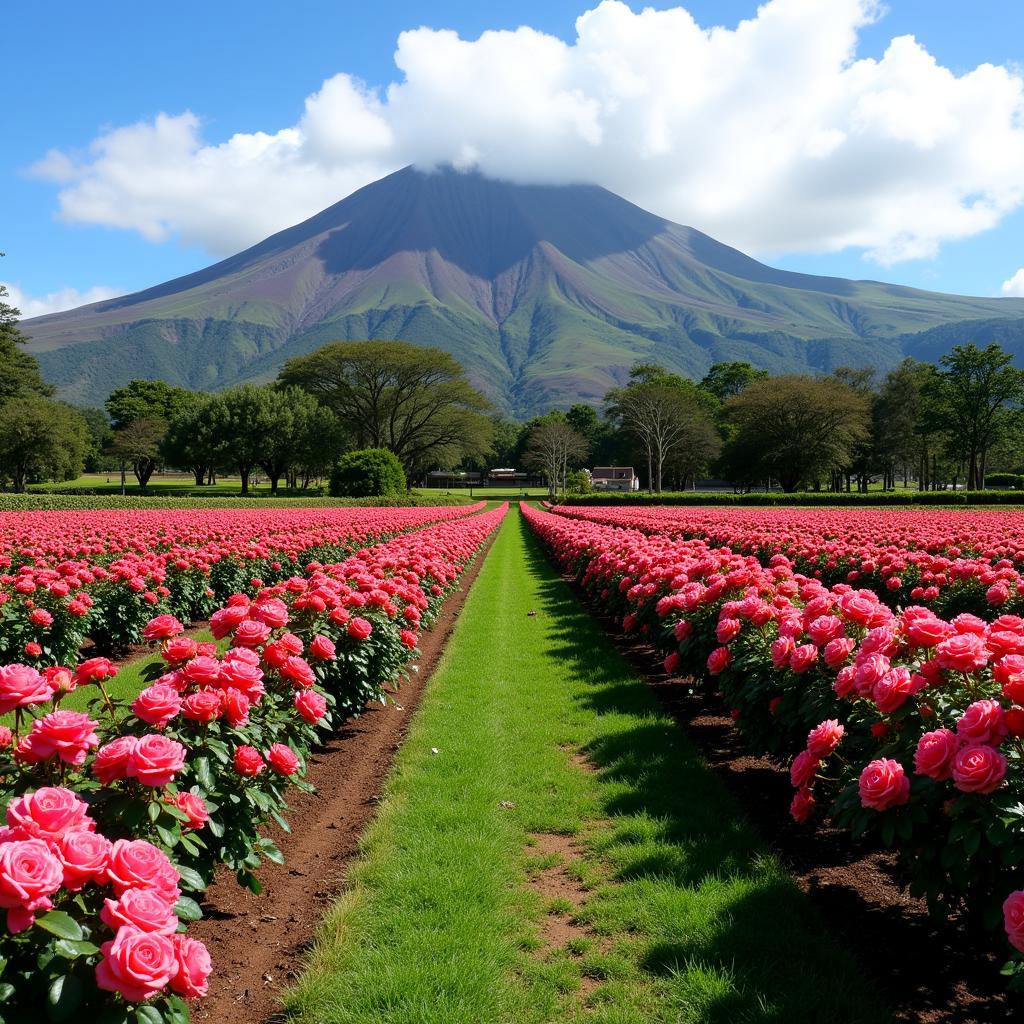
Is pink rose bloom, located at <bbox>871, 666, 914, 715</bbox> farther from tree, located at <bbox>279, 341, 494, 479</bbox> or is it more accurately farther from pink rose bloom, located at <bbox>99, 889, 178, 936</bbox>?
tree, located at <bbox>279, 341, 494, 479</bbox>

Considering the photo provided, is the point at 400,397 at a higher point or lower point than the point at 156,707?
higher

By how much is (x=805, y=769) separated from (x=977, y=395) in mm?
77551

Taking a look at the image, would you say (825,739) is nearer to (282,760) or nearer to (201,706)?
(282,760)

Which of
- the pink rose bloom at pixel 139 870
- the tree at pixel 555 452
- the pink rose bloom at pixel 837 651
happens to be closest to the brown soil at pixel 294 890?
the pink rose bloom at pixel 139 870

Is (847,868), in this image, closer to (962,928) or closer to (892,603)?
(962,928)

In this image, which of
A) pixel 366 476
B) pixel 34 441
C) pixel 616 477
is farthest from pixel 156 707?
pixel 616 477

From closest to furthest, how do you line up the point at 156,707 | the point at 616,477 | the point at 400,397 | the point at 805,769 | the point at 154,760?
1. the point at 154,760
2. the point at 156,707
3. the point at 805,769
4. the point at 400,397
5. the point at 616,477

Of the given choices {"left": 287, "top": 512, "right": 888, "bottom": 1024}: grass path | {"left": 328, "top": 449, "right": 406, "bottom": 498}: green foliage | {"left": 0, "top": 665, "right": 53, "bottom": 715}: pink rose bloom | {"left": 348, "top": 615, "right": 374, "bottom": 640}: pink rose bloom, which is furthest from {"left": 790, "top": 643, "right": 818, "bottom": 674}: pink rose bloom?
{"left": 328, "top": 449, "right": 406, "bottom": 498}: green foliage

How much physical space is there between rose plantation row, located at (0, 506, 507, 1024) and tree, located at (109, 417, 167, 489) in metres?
87.3

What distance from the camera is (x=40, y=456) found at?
2293 inches

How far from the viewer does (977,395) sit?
6738cm

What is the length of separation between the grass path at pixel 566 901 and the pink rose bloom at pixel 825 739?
906 mm

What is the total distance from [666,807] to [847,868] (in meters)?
1.24

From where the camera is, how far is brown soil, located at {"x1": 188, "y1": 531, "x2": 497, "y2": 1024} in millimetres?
3441
